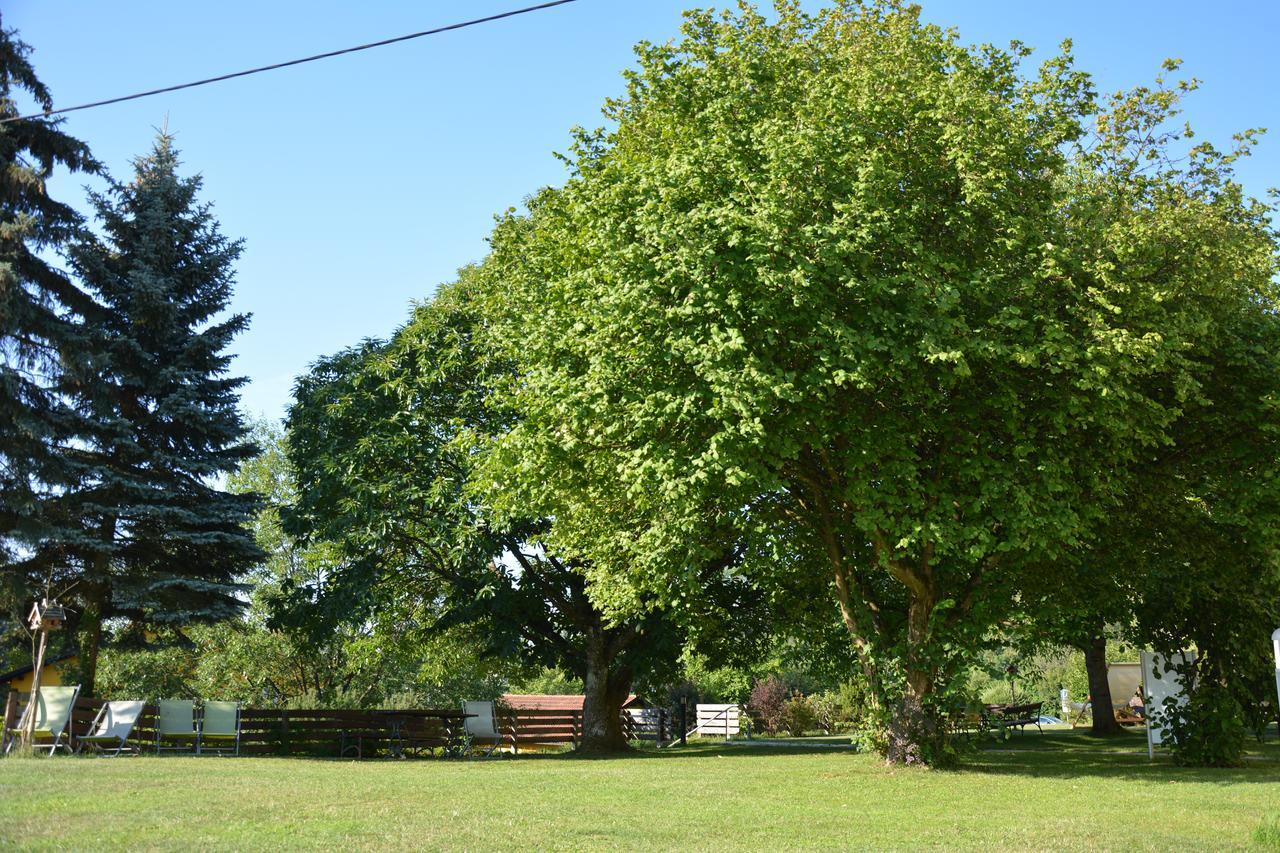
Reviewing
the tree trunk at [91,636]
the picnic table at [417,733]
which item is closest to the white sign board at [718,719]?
the picnic table at [417,733]

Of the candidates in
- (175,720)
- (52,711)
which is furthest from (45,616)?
(175,720)

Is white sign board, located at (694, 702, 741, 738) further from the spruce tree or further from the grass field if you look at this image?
the grass field

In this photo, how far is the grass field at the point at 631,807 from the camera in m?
8.04

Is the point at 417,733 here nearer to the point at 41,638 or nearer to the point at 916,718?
the point at 41,638

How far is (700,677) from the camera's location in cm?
4103

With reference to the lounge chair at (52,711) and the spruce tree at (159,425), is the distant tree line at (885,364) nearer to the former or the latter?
the spruce tree at (159,425)

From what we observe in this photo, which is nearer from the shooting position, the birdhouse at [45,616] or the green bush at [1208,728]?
the green bush at [1208,728]

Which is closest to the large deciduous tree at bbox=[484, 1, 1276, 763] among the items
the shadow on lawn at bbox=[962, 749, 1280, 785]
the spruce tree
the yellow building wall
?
the shadow on lawn at bbox=[962, 749, 1280, 785]

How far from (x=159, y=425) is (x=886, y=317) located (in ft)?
63.3

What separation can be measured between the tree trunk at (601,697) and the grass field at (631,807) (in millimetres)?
8446

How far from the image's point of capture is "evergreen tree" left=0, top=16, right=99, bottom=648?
20.2 meters

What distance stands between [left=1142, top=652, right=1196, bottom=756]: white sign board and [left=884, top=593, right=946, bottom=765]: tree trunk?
14.2ft

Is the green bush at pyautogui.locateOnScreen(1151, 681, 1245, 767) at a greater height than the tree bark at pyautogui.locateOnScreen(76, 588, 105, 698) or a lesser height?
Answer: lesser

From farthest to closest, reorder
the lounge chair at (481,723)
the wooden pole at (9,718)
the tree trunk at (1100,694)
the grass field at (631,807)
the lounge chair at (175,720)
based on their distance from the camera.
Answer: the tree trunk at (1100,694), the lounge chair at (481,723), the lounge chair at (175,720), the wooden pole at (9,718), the grass field at (631,807)
